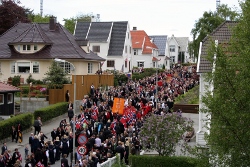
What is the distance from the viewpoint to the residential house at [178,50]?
407 feet

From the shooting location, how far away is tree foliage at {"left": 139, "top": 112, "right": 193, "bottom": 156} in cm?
2770

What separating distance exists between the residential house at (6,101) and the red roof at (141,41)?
5044cm

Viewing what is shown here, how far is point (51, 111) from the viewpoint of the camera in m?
42.9

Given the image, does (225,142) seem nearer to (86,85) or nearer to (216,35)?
(216,35)

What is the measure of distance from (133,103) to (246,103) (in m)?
25.5

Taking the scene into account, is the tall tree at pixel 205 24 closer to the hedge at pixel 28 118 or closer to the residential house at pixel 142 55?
the residential house at pixel 142 55

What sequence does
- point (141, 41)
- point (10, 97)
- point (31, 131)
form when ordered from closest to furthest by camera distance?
point (31, 131) < point (10, 97) < point (141, 41)

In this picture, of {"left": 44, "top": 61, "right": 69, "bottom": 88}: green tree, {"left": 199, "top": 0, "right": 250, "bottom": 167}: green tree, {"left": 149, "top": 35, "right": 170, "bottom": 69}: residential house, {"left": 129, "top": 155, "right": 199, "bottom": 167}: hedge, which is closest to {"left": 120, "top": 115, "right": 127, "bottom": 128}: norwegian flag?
{"left": 129, "top": 155, "right": 199, "bottom": 167}: hedge

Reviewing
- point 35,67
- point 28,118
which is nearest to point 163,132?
point 28,118

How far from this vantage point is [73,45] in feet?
197

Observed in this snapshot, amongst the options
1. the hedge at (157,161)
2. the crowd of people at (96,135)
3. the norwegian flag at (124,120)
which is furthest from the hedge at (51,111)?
the hedge at (157,161)

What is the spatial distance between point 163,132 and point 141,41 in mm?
69018

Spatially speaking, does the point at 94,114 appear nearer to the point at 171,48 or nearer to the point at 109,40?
the point at 109,40

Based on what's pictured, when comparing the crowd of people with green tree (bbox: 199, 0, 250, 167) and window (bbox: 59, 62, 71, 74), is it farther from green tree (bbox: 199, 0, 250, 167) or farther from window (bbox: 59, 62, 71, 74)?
window (bbox: 59, 62, 71, 74)
